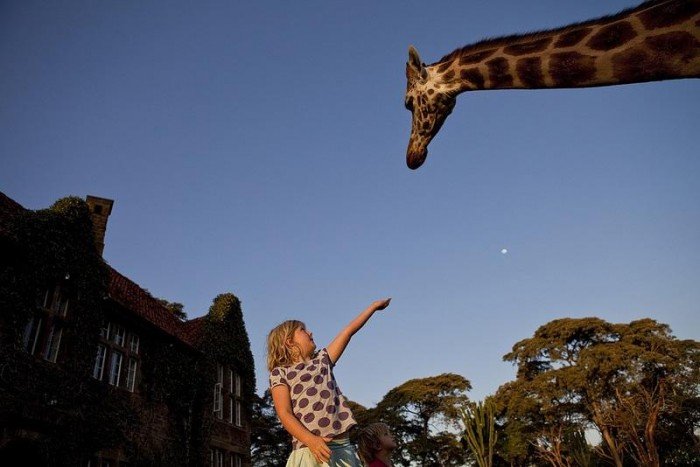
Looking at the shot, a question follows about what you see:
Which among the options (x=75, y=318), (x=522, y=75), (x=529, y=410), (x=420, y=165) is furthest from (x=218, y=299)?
(x=529, y=410)

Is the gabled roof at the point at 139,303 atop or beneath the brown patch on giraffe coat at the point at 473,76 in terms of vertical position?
atop

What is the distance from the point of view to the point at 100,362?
12953 mm

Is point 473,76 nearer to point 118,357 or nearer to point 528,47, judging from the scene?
point 528,47

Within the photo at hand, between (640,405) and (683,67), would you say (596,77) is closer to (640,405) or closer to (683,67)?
(683,67)

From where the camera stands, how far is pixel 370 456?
429cm

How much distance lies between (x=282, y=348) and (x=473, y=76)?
127 inches

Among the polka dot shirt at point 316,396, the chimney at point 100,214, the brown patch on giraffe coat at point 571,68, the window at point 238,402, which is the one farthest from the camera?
the window at point 238,402

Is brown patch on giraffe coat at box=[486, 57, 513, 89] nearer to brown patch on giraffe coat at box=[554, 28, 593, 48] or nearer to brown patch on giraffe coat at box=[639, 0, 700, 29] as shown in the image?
brown patch on giraffe coat at box=[554, 28, 593, 48]

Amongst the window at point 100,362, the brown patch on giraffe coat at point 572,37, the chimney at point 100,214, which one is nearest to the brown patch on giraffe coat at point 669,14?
the brown patch on giraffe coat at point 572,37

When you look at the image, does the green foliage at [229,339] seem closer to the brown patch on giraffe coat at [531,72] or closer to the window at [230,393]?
Answer: the window at [230,393]

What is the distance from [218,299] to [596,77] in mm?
17530

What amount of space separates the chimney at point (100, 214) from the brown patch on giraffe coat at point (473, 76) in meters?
13.1

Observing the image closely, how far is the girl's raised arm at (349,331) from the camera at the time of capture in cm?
315

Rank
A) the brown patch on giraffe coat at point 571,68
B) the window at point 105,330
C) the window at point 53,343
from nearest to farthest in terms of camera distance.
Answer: the brown patch on giraffe coat at point 571,68
the window at point 53,343
the window at point 105,330
